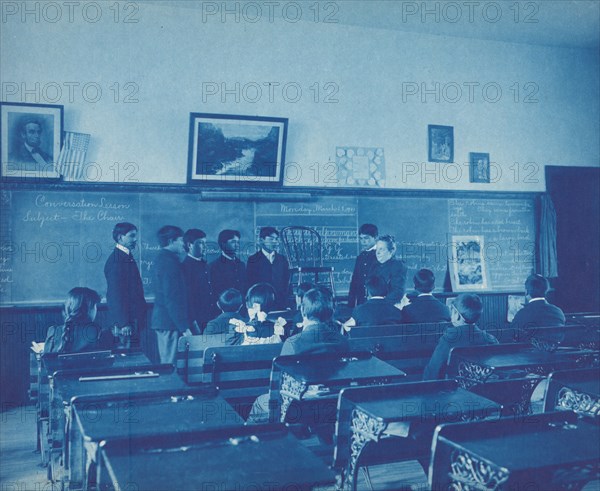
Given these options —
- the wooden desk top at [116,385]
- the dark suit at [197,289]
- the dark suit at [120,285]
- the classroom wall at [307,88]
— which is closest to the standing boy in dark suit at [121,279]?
the dark suit at [120,285]

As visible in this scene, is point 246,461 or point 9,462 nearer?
point 246,461

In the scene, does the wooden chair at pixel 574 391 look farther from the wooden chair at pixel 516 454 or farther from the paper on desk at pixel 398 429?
the paper on desk at pixel 398 429

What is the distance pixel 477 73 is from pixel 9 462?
5.23 metres

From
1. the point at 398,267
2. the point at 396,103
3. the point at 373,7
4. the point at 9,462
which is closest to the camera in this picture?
the point at 9,462

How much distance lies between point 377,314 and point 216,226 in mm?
1970

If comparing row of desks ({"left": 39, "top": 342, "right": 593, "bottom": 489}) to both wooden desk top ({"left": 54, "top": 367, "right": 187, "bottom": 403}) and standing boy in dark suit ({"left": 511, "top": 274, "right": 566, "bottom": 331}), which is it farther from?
standing boy in dark suit ({"left": 511, "top": 274, "right": 566, "bottom": 331})

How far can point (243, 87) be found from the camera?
551 cm

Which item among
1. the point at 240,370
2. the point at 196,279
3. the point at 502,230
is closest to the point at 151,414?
the point at 240,370

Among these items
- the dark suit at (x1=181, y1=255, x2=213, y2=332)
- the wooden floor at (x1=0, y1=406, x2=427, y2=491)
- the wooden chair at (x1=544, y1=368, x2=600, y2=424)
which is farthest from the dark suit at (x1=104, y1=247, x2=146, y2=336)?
the wooden chair at (x1=544, y1=368, x2=600, y2=424)

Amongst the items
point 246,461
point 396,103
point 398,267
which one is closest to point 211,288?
point 398,267

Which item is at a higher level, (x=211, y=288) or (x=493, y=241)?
(x=493, y=241)

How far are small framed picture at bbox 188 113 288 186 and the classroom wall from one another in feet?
0.32

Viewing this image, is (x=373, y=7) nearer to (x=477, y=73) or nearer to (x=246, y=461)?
(x=477, y=73)

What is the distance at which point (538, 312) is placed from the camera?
157 inches
